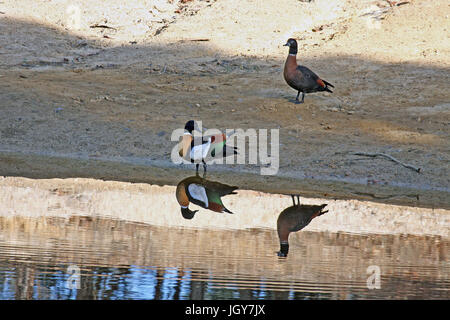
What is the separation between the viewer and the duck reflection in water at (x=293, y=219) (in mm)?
6355

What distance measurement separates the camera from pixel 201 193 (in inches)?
343

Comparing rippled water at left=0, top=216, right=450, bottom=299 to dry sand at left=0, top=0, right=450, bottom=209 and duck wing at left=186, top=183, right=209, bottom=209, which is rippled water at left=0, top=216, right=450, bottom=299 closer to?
duck wing at left=186, top=183, right=209, bottom=209

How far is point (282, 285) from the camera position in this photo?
4855mm

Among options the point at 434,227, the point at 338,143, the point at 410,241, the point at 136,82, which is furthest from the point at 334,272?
the point at 136,82

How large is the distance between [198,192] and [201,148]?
1.41m

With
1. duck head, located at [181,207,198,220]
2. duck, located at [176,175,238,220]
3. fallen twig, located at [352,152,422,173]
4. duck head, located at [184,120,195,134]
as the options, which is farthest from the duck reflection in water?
fallen twig, located at [352,152,422,173]

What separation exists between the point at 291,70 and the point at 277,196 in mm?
4656

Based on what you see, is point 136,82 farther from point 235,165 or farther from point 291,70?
point 235,165

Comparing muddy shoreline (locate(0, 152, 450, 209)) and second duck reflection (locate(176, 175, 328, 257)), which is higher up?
muddy shoreline (locate(0, 152, 450, 209))

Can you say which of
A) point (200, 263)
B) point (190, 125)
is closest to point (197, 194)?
point (190, 125)

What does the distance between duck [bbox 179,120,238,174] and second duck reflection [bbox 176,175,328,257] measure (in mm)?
299

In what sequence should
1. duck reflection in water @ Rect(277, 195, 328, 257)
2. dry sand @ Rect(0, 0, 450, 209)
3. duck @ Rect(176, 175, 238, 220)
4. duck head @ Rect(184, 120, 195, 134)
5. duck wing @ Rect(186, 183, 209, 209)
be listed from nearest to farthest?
duck reflection in water @ Rect(277, 195, 328, 257) → duck @ Rect(176, 175, 238, 220) → duck wing @ Rect(186, 183, 209, 209) → duck head @ Rect(184, 120, 195, 134) → dry sand @ Rect(0, 0, 450, 209)

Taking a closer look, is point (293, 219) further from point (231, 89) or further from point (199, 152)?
point (231, 89)

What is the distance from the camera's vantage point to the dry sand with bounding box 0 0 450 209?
10.7 m
